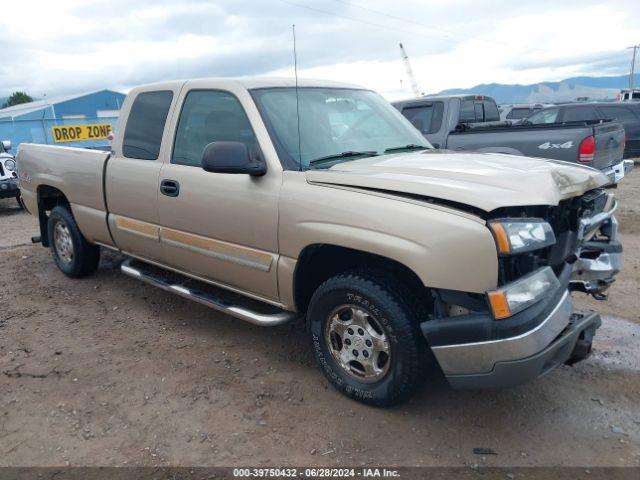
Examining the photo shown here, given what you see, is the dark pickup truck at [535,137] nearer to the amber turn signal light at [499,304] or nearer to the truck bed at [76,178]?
the amber turn signal light at [499,304]

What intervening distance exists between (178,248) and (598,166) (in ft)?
17.3

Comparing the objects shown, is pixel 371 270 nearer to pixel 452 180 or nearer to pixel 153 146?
pixel 452 180

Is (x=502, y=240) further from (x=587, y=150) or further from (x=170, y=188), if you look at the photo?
(x=587, y=150)

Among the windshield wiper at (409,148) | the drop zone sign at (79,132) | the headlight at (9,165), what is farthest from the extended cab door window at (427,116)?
the drop zone sign at (79,132)

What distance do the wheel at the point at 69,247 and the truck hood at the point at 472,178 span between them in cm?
325

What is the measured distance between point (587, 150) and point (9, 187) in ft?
32.1

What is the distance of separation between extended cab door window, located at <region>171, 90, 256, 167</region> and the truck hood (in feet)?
2.53

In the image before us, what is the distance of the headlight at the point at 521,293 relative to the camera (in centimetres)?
253

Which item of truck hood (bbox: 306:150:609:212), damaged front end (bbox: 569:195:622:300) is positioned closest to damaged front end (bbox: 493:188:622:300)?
damaged front end (bbox: 569:195:622:300)

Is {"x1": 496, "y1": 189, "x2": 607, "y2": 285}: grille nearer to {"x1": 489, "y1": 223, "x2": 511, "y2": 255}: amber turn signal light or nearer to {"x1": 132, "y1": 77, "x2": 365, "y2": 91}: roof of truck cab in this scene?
{"x1": 489, "y1": 223, "x2": 511, "y2": 255}: amber turn signal light

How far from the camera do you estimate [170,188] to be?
13.2ft

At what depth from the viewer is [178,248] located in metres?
4.12

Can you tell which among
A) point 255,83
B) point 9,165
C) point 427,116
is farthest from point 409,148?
point 9,165

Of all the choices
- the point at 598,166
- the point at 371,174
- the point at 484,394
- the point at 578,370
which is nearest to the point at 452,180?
the point at 371,174
